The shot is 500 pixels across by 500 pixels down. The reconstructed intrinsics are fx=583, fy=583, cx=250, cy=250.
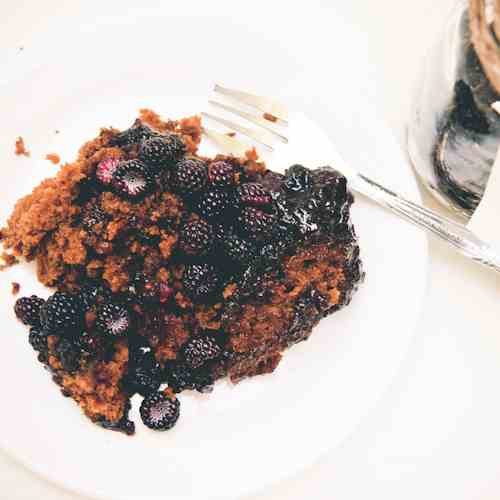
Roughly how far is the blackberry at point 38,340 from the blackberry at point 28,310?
3 centimetres

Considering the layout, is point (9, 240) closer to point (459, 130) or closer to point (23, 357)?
point (23, 357)

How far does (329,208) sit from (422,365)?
0.68 meters

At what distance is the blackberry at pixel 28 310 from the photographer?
161cm

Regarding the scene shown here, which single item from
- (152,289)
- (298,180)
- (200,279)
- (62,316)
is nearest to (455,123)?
(298,180)

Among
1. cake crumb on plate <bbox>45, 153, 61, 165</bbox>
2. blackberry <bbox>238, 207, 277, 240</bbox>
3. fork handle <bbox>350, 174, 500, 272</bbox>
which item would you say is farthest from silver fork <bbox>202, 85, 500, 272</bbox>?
cake crumb on plate <bbox>45, 153, 61, 165</bbox>

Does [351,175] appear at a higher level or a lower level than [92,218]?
higher

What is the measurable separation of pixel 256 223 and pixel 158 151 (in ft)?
1.02

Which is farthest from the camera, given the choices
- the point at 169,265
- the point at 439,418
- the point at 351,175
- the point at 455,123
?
the point at 439,418

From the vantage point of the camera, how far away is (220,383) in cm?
169

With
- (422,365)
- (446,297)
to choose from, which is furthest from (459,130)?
(422,365)

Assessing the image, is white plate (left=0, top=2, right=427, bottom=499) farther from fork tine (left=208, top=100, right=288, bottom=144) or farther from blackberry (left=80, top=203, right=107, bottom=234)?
blackberry (left=80, top=203, right=107, bottom=234)

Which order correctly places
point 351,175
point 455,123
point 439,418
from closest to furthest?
point 455,123, point 351,175, point 439,418

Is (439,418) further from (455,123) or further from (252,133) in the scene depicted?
(252,133)

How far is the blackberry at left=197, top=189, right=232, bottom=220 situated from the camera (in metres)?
1.47
